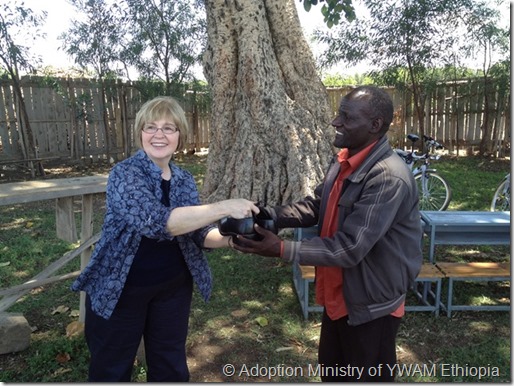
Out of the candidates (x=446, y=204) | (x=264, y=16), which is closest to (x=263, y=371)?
(x=264, y=16)

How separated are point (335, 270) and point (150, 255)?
0.87m

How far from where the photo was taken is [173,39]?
41.1 feet

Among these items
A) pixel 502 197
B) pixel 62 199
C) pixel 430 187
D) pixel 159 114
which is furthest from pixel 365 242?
pixel 430 187

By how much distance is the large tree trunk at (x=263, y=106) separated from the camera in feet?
17.8

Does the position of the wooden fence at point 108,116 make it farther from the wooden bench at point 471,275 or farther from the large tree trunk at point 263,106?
the wooden bench at point 471,275

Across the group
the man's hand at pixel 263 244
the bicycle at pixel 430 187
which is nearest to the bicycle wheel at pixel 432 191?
the bicycle at pixel 430 187

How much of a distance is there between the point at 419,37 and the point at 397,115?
8.42ft

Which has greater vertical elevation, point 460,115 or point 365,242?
point 460,115

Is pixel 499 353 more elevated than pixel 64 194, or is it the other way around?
pixel 64 194

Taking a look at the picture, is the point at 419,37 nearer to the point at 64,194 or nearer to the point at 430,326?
the point at 430,326

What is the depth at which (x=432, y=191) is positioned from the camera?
7.44m

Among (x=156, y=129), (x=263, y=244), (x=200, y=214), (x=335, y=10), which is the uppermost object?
(x=335, y=10)

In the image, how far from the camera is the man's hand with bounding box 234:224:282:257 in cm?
200

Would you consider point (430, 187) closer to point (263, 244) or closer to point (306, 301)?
point (306, 301)
